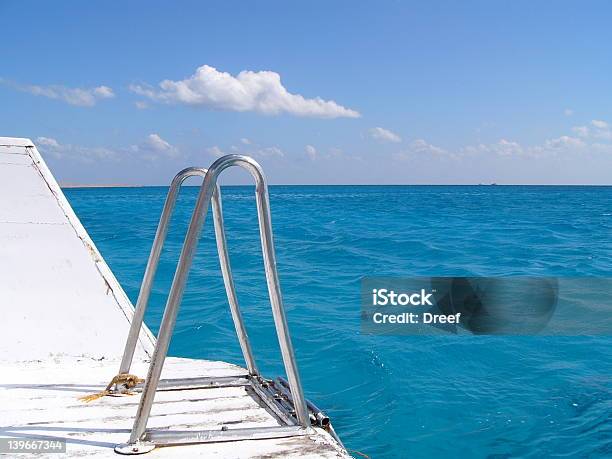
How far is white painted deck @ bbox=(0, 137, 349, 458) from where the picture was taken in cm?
201

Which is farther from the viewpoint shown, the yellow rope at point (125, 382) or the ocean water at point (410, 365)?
the ocean water at point (410, 365)

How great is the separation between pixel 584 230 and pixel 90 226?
20.6 meters

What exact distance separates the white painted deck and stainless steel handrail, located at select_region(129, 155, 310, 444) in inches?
5.2

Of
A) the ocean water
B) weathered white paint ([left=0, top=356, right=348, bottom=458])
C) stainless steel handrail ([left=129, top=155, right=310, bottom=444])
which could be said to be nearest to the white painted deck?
weathered white paint ([left=0, top=356, right=348, bottom=458])

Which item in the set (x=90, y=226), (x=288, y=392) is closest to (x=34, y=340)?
(x=288, y=392)

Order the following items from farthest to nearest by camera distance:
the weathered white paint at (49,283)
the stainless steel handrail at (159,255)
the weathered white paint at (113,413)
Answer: the weathered white paint at (49,283) → the stainless steel handrail at (159,255) → the weathered white paint at (113,413)

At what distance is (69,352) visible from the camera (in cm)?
317

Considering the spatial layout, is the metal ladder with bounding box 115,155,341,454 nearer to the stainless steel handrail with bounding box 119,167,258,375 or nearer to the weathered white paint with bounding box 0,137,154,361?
the stainless steel handrail with bounding box 119,167,258,375

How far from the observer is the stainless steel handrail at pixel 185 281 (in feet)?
6.29

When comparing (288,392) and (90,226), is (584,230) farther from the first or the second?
(288,392)

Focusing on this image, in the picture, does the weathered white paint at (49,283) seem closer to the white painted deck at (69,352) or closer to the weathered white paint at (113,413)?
the white painted deck at (69,352)

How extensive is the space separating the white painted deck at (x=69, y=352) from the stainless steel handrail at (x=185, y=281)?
0.13m

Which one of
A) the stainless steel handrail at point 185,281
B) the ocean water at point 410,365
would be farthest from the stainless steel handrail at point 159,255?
the ocean water at point 410,365

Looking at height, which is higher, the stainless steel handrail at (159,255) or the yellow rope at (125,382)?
the stainless steel handrail at (159,255)
